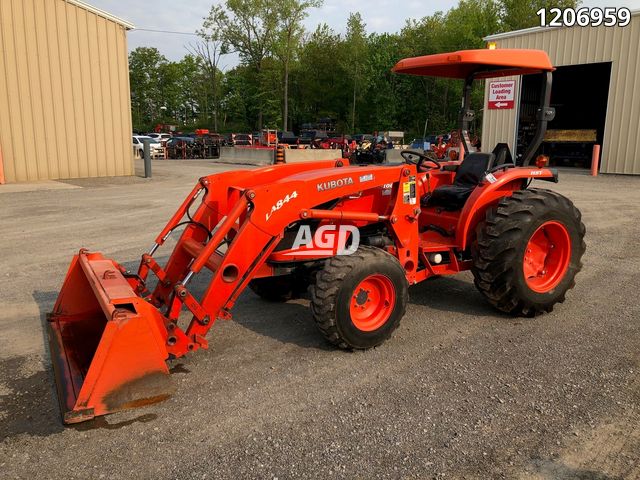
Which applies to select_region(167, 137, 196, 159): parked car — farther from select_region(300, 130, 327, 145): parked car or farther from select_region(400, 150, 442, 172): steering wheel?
select_region(400, 150, 442, 172): steering wheel

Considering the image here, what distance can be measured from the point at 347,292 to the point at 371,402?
0.77 meters

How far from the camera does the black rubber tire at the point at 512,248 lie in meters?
4.42

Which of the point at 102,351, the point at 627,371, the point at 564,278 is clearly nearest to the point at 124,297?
the point at 102,351

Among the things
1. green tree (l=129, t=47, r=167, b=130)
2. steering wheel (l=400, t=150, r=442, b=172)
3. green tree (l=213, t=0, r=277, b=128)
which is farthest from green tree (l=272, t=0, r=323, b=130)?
steering wheel (l=400, t=150, r=442, b=172)

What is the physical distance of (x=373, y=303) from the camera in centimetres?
404

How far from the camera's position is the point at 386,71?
1842 inches

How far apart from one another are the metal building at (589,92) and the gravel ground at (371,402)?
14905 mm

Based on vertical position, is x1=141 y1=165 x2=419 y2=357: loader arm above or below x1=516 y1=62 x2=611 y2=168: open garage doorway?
below

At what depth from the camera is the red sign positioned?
2041cm

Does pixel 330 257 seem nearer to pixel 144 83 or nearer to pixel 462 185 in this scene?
pixel 462 185

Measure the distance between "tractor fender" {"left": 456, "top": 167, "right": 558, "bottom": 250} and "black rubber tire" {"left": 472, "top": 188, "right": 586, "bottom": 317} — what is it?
4.7 inches

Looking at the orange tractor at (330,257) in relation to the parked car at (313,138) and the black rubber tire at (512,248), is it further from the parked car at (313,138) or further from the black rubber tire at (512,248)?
the parked car at (313,138)

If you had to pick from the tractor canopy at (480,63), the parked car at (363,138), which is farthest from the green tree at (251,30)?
the tractor canopy at (480,63)

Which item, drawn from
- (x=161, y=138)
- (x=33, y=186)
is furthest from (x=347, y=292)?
(x=161, y=138)
